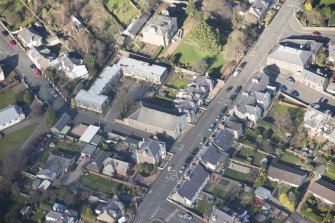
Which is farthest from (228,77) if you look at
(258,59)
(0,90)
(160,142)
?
(0,90)

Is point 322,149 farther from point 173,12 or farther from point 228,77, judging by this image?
point 173,12

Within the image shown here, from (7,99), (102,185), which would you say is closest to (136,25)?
(7,99)

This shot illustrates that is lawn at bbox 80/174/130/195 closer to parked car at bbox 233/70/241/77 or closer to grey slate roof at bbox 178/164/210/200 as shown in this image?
grey slate roof at bbox 178/164/210/200

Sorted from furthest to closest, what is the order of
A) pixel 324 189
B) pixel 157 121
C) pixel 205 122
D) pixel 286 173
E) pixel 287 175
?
pixel 205 122 < pixel 157 121 < pixel 286 173 < pixel 287 175 < pixel 324 189

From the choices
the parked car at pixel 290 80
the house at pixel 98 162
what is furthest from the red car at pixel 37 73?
the parked car at pixel 290 80

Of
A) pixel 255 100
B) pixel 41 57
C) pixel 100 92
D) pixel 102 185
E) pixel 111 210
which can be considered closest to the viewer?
pixel 111 210

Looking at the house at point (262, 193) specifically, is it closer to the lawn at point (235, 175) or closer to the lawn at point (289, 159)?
the lawn at point (235, 175)

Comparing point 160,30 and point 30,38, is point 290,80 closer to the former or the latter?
point 160,30
